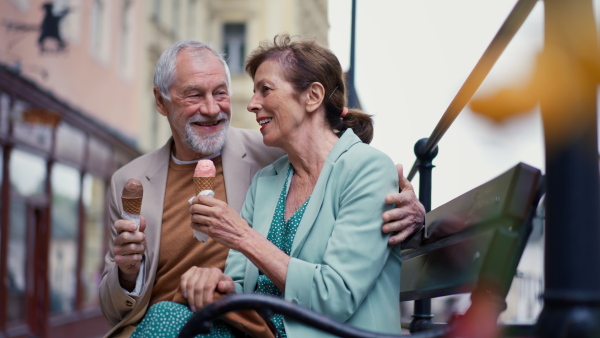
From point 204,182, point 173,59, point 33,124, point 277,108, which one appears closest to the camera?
point 204,182

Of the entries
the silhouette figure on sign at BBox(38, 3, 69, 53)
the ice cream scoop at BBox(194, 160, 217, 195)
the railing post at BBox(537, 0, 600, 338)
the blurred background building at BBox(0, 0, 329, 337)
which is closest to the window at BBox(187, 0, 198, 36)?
the blurred background building at BBox(0, 0, 329, 337)

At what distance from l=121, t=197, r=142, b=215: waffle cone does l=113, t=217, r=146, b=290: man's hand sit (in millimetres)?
35

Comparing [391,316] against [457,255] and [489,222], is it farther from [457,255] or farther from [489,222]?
[489,222]

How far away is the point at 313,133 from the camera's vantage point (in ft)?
8.66

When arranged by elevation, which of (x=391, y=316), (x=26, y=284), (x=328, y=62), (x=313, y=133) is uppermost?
(x=328, y=62)

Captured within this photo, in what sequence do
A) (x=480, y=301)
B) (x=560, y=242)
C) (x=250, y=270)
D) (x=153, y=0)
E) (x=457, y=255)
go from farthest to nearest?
1. (x=153, y=0)
2. (x=250, y=270)
3. (x=457, y=255)
4. (x=480, y=301)
5. (x=560, y=242)

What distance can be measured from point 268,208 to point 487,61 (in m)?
0.96

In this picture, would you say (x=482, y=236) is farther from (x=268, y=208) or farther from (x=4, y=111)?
(x=4, y=111)

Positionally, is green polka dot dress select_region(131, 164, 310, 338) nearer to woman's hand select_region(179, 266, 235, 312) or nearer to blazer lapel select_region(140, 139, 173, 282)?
woman's hand select_region(179, 266, 235, 312)

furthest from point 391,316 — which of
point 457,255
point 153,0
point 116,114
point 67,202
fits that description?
point 153,0

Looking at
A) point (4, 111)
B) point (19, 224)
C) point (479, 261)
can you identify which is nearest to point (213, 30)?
point (19, 224)

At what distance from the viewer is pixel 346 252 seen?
2186 millimetres

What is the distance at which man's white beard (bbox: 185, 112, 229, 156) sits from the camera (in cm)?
327

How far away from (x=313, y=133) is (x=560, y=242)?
5.16 ft
